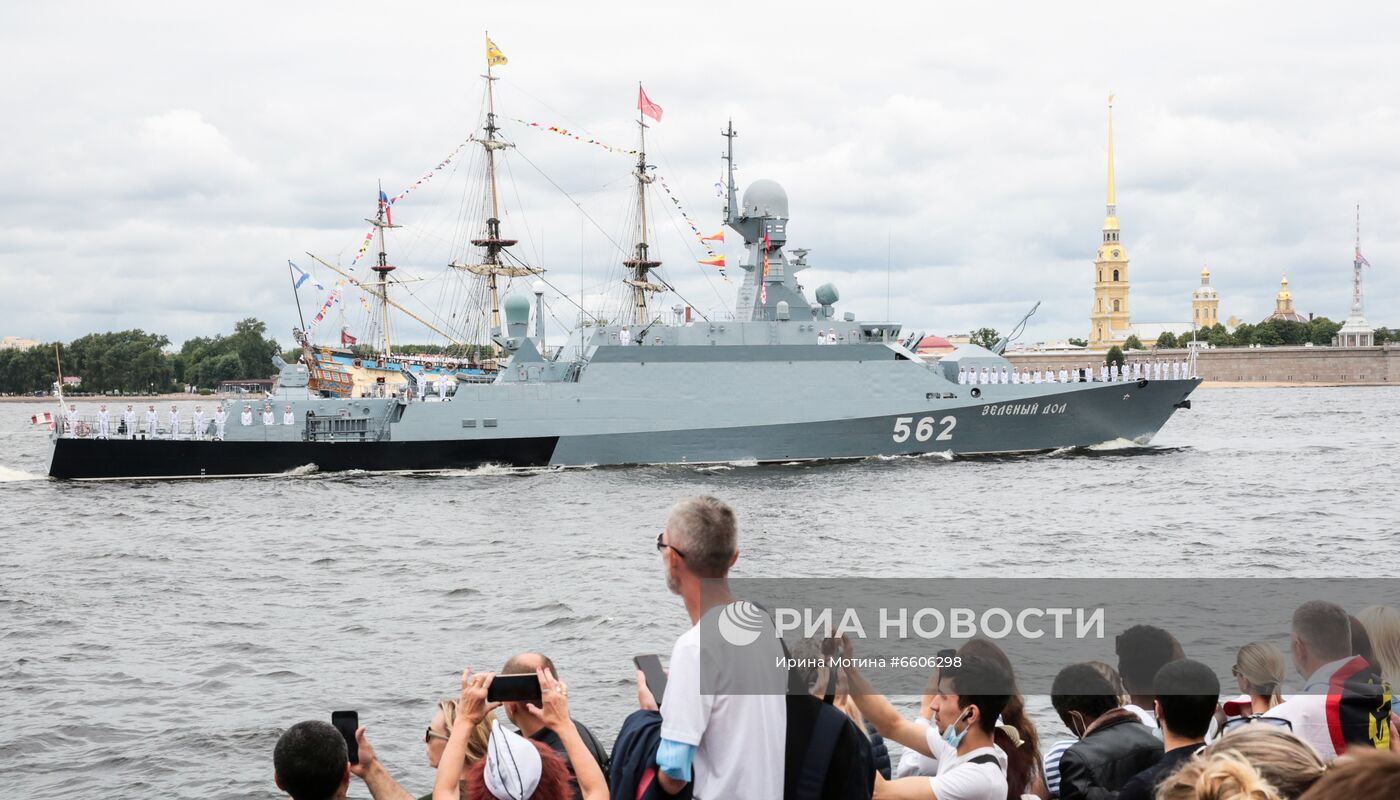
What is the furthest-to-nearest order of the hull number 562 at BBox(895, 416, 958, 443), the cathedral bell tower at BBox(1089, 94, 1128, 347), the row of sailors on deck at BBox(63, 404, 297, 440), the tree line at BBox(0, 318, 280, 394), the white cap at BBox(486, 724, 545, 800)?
the cathedral bell tower at BBox(1089, 94, 1128, 347), the tree line at BBox(0, 318, 280, 394), the hull number 562 at BBox(895, 416, 958, 443), the row of sailors on deck at BBox(63, 404, 297, 440), the white cap at BBox(486, 724, 545, 800)

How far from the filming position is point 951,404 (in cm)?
2866

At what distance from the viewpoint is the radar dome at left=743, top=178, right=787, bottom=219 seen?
100 feet

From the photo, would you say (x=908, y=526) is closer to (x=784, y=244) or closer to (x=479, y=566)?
(x=479, y=566)

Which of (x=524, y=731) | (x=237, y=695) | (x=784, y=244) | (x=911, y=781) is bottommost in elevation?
(x=237, y=695)

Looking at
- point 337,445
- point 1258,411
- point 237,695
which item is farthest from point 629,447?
point 1258,411

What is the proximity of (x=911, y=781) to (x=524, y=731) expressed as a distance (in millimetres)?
1127

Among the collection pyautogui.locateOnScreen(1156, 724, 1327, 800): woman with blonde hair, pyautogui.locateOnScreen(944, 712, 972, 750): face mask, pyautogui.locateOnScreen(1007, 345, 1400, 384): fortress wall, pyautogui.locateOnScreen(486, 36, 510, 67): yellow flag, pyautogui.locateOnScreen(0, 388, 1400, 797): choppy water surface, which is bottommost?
pyautogui.locateOnScreen(0, 388, 1400, 797): choppy water surface

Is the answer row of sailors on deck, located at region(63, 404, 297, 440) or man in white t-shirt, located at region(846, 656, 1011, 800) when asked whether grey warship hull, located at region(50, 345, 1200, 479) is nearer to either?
row of sailors on deck, located at region(63, 404, 297, 440)

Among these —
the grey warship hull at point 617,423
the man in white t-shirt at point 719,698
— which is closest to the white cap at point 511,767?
the man in white t-shirt at point 719,698

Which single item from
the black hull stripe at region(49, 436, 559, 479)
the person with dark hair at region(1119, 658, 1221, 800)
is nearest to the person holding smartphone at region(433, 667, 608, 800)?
the person with dark hair at region(1119, 658, 1221, 800)

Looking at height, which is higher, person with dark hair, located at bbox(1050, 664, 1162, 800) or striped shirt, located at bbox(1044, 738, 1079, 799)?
person with dark hair, located at bbox(1050, 664, 1162, 800)

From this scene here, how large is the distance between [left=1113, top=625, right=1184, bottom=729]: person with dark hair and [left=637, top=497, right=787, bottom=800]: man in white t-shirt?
5.70 feet

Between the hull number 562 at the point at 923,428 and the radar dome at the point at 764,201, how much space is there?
257 inches

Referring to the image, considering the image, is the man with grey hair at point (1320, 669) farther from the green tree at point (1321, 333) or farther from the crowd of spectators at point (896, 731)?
the green tree at point (1321, 333)
